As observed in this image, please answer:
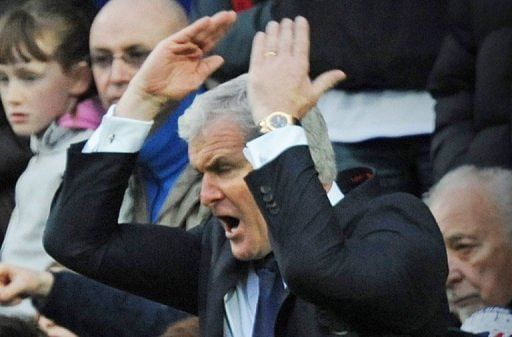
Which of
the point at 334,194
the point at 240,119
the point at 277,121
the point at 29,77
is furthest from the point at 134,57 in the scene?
the point at 277,121

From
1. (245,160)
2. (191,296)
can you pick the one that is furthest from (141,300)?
(245,160)

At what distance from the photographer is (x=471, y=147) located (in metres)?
5.62

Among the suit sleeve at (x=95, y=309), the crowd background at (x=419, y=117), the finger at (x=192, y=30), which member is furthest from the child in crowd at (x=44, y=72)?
the finger at (x=192, y=30)

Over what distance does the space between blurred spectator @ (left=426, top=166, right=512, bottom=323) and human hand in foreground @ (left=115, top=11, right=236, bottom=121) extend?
1.07 m

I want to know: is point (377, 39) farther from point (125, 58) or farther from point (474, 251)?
point (125, 58)

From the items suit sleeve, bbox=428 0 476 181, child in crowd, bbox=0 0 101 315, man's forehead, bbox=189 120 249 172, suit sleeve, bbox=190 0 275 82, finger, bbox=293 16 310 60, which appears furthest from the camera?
child in crowd, bbox=0 0 101 315

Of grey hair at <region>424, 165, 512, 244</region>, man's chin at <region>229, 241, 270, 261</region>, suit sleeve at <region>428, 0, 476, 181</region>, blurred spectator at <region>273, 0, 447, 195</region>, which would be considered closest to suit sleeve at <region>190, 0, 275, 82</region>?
blurred spectator at <region>273, 0, 447, 195</region>

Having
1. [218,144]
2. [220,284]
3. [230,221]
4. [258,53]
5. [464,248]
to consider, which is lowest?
[464,248]

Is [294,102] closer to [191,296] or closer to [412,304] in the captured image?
[412,304]

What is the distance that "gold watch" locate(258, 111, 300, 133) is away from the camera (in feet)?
12.9

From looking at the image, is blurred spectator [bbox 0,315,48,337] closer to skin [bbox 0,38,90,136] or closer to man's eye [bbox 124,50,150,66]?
man's eye [bbox 124,50,150,66]

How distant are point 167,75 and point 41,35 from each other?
1.53 meters

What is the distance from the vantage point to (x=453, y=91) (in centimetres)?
564

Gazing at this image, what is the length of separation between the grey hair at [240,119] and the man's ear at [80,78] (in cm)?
160
